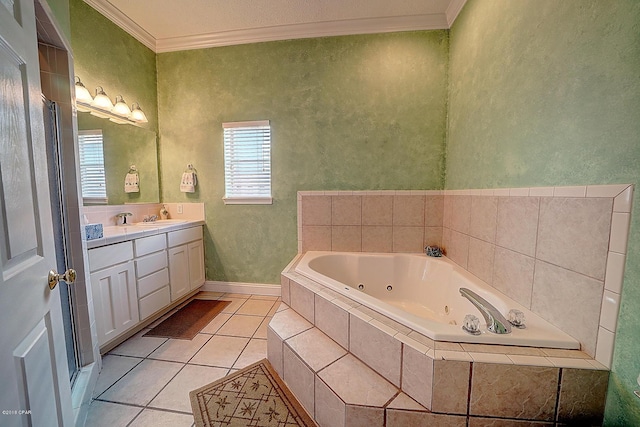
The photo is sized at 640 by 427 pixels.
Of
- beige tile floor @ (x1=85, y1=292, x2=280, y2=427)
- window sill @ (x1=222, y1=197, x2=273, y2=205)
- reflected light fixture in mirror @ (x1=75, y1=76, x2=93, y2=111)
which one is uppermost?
reflected light fixture in mirror @ (x1=75, y1=76, x2=93, y2=111)

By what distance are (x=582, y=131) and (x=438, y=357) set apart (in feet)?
3.55

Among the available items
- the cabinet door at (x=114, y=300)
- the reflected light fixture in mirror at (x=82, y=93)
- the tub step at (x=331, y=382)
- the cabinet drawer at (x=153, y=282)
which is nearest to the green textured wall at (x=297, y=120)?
the cabinet drawer at (x=153, y=282)

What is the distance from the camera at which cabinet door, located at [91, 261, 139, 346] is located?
1.59 metres

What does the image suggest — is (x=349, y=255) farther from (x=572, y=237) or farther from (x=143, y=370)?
(x=143, y=370)

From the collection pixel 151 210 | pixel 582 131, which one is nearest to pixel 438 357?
pixel 582 131

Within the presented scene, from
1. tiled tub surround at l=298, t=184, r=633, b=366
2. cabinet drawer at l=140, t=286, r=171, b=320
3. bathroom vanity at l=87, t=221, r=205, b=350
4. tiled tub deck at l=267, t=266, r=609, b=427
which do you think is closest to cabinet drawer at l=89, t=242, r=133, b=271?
bathroom vanity at l=87, t=221, r=205, b=350

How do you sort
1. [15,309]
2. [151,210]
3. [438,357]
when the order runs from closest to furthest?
[15,309]
[438,357]
[151,210]

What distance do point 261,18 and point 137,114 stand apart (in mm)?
1499

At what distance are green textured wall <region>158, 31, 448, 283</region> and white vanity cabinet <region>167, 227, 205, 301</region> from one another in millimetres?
124

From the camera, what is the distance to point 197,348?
1.76m

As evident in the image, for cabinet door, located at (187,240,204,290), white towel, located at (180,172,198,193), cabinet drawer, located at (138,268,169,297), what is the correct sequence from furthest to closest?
1. white towel, located at (180,172,198,193)
2. cabinet door, located at (187,240,204,290)
3. cabinet drawer, located at (138,268,169,297)

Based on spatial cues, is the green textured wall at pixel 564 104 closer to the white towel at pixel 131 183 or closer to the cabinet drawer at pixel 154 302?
the cabinet drawer at pixel 154 302

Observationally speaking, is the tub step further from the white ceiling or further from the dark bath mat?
the white ceiling

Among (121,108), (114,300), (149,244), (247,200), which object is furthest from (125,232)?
A: (121,108)
